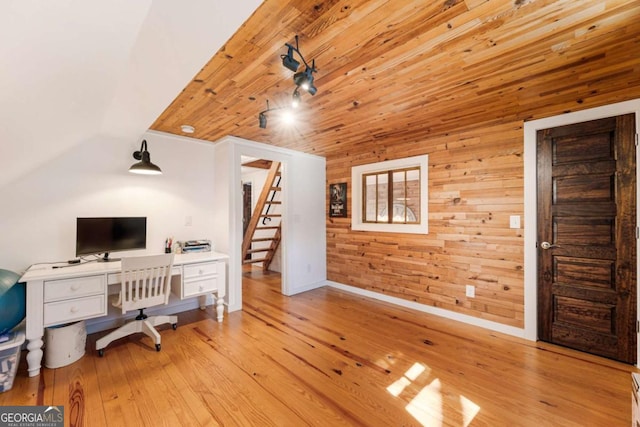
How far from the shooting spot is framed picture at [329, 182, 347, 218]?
4426 mm

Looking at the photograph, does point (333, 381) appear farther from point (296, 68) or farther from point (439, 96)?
point (439, 96)

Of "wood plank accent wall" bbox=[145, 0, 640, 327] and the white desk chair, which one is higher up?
"wood plank accent wall" bbox=[145, 0, 640, 327]

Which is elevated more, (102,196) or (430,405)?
(102,196)

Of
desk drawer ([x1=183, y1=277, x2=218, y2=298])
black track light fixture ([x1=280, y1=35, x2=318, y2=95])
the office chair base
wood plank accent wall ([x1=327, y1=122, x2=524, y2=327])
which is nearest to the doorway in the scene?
desk drawer ([x1=183, y1=277, x2=218, y2=298])

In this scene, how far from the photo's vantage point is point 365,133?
333cm

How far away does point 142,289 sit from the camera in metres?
2.44

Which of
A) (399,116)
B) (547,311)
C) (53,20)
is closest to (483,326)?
(547,311)

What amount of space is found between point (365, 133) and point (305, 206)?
164 cm

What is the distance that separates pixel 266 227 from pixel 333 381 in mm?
4005

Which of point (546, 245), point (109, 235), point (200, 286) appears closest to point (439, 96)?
point (546, 245)

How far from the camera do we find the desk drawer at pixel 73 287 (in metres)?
2.11

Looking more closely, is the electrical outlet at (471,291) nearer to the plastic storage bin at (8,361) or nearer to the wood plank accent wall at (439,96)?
the wood plank accent wall at (439,96)

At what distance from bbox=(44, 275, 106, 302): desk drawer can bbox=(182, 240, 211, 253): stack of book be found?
1017 millimetres

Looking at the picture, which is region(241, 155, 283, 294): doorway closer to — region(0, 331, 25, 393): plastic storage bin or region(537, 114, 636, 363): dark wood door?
region(0, 331, 25, 393): plastic storage bin
